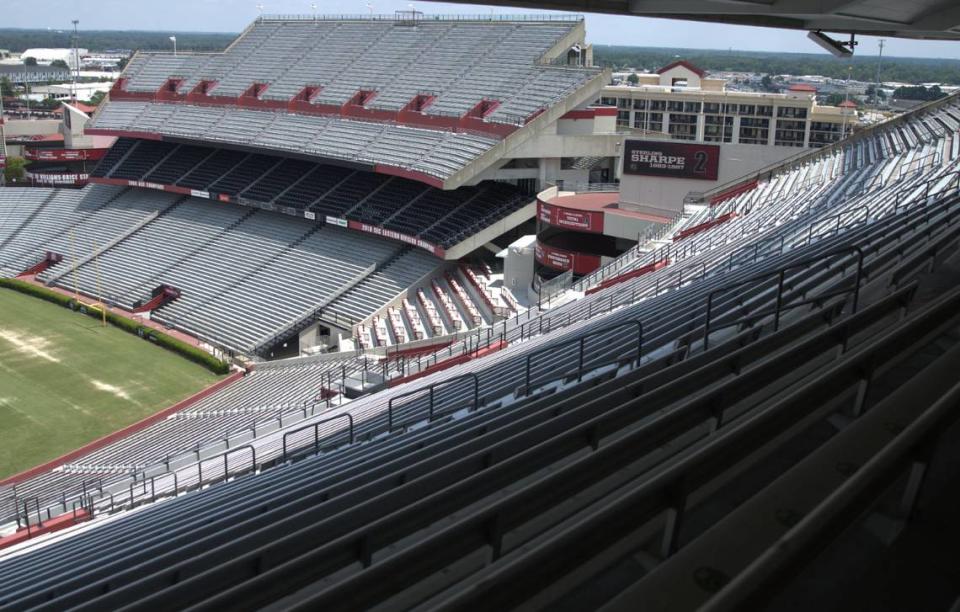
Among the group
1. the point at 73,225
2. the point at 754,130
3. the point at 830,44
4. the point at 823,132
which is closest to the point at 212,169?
the point at 73,225

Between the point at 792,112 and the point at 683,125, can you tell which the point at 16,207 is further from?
the point at 792,112

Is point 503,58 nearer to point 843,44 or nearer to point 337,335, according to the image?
point 337,335

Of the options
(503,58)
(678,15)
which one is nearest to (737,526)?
(678,15)

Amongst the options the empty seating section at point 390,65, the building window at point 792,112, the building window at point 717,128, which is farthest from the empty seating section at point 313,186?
the building window at point 792,112

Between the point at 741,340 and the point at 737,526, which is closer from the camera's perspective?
the point at 737,526

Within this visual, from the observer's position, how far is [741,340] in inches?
247

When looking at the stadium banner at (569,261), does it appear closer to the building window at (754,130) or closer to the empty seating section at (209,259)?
the empty seating section at (209,259)

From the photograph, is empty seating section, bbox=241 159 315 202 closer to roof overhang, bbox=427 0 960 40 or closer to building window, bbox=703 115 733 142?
roof overhang, bbox=427 0 960 40

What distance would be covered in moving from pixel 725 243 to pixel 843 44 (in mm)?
4655

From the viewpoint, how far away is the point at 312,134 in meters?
36.0

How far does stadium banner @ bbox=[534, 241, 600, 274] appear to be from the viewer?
2545 centimetres

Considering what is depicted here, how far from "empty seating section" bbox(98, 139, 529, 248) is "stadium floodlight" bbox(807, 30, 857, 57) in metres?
15.2

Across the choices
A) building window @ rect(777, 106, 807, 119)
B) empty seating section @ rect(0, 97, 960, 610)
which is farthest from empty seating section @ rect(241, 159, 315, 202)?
building window @ rect(777, 106, 807, 119)

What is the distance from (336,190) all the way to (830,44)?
23310 millimetres
